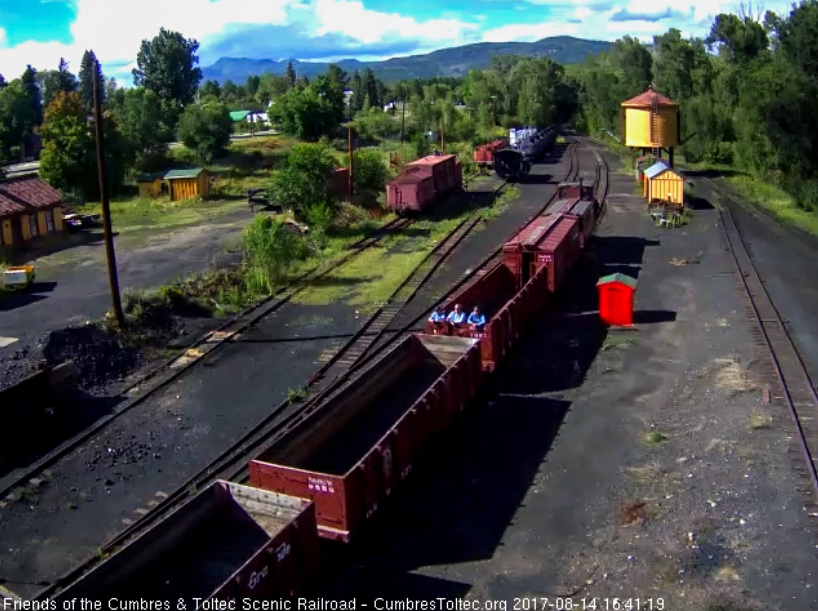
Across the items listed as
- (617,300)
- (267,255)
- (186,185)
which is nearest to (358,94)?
(186,185)

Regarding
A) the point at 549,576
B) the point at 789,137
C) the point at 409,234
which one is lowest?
the point at 549,576

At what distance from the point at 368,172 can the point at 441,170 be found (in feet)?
14.3

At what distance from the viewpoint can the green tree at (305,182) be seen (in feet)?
116

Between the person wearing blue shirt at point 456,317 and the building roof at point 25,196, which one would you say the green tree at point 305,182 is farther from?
the person wearing blue shirt at point 456,317

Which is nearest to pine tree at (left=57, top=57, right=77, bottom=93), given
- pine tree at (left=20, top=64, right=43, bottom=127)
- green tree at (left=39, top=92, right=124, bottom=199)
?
pine tree at (left=20, top=64, right=43, bottom=127)

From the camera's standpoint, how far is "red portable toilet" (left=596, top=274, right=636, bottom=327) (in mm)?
22081

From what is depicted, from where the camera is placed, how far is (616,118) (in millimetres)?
80562

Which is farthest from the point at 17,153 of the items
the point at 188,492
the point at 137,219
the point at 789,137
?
the point at 188,492

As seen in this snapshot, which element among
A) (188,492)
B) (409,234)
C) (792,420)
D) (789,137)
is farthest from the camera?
(789,137)

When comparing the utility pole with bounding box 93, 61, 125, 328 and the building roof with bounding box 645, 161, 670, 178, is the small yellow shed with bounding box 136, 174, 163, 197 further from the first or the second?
the utility pole with bounding box 93, 61, 125, 328

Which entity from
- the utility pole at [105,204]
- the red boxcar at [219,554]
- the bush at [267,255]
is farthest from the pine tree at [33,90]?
the red boxcar at [219,554]

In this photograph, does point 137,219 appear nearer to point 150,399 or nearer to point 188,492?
point 150,399

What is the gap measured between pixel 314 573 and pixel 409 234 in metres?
25.5

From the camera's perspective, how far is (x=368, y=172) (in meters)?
45.3
